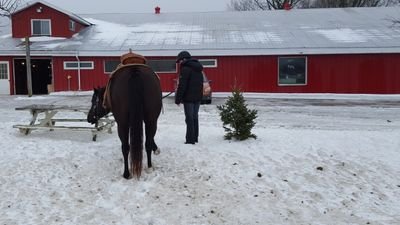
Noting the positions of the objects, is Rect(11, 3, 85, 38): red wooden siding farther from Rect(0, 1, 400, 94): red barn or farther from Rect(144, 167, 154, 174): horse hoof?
Rect(144, 167, 154, 174): horse hoof

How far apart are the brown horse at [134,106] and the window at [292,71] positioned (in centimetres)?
1710

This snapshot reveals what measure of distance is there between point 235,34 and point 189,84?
1776 cm

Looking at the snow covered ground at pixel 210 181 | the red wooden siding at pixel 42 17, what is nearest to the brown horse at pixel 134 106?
the snow covered ground at pixel 210 181

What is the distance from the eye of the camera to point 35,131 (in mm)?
9453

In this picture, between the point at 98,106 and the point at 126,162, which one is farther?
the point at 98,106

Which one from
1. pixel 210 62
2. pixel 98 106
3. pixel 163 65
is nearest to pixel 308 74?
pixel 210 62

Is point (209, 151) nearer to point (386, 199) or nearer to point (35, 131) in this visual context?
point (386, 199)

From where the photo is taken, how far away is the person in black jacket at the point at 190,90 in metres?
7.89

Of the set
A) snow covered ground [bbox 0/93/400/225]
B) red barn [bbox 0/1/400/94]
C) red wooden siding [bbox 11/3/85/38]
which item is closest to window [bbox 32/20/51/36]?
red barn [bbox 0/1/400/94]

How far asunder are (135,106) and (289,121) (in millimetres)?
7039

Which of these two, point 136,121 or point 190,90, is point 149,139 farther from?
point 190,90

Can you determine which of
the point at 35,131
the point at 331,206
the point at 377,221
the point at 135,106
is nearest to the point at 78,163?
the point at 135,106

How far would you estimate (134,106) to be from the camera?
6461mm

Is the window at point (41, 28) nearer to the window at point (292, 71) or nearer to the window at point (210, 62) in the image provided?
the window at point (210, 62)
